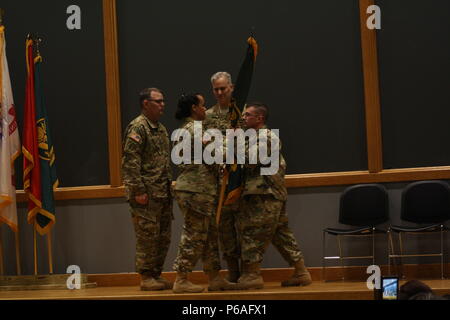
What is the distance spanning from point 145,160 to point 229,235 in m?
0.87

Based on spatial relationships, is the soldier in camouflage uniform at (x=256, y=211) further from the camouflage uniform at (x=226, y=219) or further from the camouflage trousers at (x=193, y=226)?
the camouflage trousers at (x=193, y=226)

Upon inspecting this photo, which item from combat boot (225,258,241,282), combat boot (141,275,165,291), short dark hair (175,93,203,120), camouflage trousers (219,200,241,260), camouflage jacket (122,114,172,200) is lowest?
combat boot (141,275,165,291)

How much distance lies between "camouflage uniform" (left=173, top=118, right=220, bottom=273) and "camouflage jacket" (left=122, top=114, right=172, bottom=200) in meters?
0.38

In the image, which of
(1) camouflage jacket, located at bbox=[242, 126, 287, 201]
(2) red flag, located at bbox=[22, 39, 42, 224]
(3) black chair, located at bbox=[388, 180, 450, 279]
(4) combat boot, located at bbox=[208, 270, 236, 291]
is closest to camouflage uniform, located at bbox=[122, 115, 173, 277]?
(4) combat boot, located at bbox=[208, 270, 236, 291]

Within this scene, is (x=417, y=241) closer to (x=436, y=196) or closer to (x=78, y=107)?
(x=436, y=196)

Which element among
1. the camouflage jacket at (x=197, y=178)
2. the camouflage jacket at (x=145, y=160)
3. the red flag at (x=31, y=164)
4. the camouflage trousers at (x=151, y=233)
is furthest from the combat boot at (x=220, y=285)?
the red flag at (x=31, y=164)

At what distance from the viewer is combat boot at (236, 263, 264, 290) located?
5.70 meters

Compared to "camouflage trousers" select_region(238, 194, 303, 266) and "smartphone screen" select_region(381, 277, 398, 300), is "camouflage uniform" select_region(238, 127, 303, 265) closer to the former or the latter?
"camouflage trousers" select_region(238, 194, 303, 266)

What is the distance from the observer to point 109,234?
721 cm

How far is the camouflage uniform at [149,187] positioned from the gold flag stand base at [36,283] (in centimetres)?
113

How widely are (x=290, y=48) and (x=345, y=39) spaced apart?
0.49m

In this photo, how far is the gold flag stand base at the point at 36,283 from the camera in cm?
686

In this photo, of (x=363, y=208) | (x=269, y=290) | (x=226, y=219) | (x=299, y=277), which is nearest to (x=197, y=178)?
(x=226, y=219)
